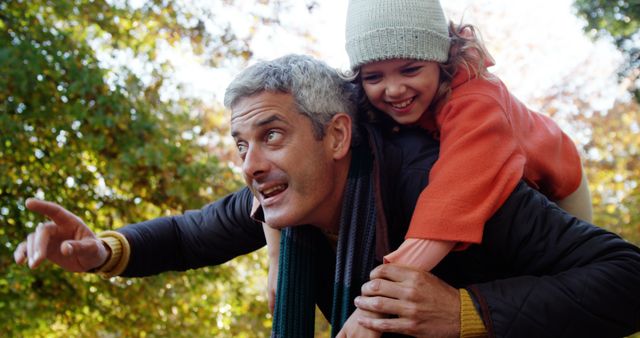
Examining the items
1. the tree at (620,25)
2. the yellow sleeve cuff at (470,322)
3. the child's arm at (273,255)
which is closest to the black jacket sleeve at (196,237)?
the child's arm at (273,255)

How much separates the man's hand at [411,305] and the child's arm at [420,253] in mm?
22

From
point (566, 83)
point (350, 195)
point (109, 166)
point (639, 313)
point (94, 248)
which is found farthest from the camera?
point (566, 83)

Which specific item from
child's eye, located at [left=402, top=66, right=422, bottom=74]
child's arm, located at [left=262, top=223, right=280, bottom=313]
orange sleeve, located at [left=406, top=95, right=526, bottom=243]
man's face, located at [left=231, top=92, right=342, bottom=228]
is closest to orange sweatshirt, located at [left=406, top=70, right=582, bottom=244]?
orange sleeve, located at [left=406, top=95, right=526, bottom=243]

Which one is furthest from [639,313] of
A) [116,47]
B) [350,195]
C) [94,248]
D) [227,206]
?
[116,47]

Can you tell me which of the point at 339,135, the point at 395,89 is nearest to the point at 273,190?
the point at 339,135

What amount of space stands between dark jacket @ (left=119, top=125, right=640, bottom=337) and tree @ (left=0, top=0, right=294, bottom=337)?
3541 mm

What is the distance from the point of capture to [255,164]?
6.81 feet

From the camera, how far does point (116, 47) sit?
225 inches

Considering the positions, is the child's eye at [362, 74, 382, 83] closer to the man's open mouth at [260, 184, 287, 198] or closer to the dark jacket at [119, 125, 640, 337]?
the dark jacket at [119, 125, 640, 337]

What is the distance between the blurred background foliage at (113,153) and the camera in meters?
5.08

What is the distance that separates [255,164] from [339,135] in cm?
28

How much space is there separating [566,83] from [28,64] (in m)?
6.06

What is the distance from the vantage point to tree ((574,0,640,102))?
4.95m

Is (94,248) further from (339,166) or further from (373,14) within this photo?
(373,14)
